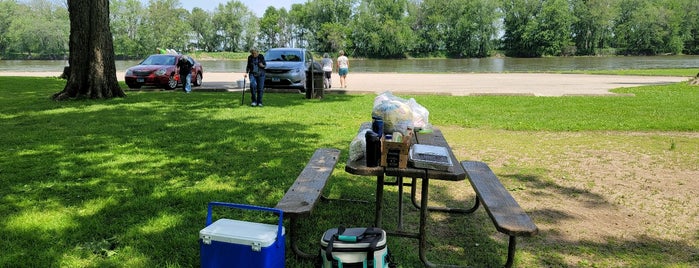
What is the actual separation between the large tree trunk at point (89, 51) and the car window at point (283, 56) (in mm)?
5355

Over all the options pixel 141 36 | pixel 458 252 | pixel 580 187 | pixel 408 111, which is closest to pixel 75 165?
pixel 408 111

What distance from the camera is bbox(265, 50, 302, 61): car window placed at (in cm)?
1725

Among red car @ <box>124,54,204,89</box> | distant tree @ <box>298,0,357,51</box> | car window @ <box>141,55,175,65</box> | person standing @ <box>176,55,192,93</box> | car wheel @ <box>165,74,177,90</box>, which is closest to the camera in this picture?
person standing @ <box>176,55,192,93</box>

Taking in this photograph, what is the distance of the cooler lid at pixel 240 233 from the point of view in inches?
103

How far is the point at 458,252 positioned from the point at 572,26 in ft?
359

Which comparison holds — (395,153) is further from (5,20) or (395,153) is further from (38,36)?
(5,20)

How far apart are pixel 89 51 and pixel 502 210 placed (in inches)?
517

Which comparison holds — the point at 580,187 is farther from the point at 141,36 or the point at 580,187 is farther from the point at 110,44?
the point at 141,36

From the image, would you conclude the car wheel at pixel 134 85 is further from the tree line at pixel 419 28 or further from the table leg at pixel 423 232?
the tree line at pixel 419 28


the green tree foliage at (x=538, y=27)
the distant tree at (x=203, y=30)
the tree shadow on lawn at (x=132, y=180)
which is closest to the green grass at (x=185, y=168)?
the tree shadow on lawn at (x=132, y=180)

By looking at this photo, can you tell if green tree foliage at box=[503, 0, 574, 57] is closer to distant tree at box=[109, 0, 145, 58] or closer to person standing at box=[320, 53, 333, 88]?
distant tree at box=[109, 0, 145, 58]

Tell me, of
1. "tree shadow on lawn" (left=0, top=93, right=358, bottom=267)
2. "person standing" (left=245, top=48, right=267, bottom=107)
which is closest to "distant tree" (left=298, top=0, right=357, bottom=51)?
"person standing" (left=245, top=48, right=267, bottom=107)

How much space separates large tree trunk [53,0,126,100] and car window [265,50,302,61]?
5.36 m

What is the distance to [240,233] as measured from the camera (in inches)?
106
